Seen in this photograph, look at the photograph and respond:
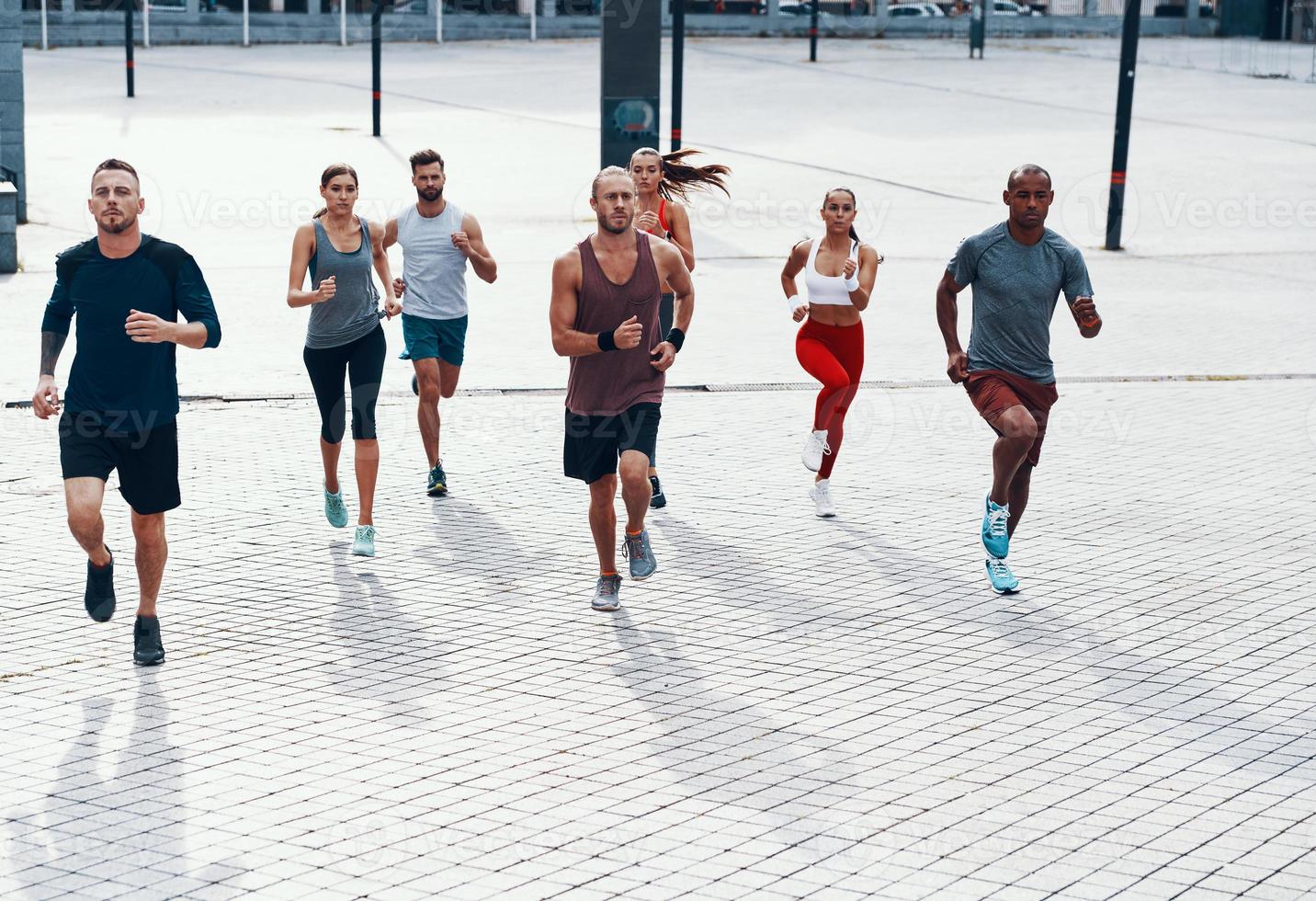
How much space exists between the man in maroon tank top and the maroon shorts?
138 centimetres

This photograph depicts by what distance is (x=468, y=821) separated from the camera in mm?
5145

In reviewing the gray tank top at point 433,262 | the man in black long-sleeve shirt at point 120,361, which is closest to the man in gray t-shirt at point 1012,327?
the gray tank top at point 433,262

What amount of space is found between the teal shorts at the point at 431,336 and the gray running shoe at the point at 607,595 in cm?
244

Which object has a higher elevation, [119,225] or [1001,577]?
[119,225]

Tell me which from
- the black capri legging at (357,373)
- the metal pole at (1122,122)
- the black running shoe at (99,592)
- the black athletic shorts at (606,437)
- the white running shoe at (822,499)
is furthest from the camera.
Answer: the metal pole at (1122,122)

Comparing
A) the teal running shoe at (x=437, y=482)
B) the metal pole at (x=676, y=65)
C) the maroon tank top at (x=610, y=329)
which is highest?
the metal pole at (x=676, y=65)

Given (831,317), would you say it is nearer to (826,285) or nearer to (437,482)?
(826,285)

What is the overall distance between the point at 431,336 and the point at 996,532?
3.35 meters

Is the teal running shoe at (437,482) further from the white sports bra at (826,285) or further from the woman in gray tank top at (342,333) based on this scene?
the white sports bra at (826,285)

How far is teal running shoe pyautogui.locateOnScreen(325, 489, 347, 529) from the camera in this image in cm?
852

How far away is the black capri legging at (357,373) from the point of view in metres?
8.41

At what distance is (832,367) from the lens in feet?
30.2

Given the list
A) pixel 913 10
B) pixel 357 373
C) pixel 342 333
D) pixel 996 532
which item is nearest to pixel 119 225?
pixel 342 333

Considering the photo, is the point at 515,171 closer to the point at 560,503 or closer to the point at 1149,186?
the point at 1149,186
